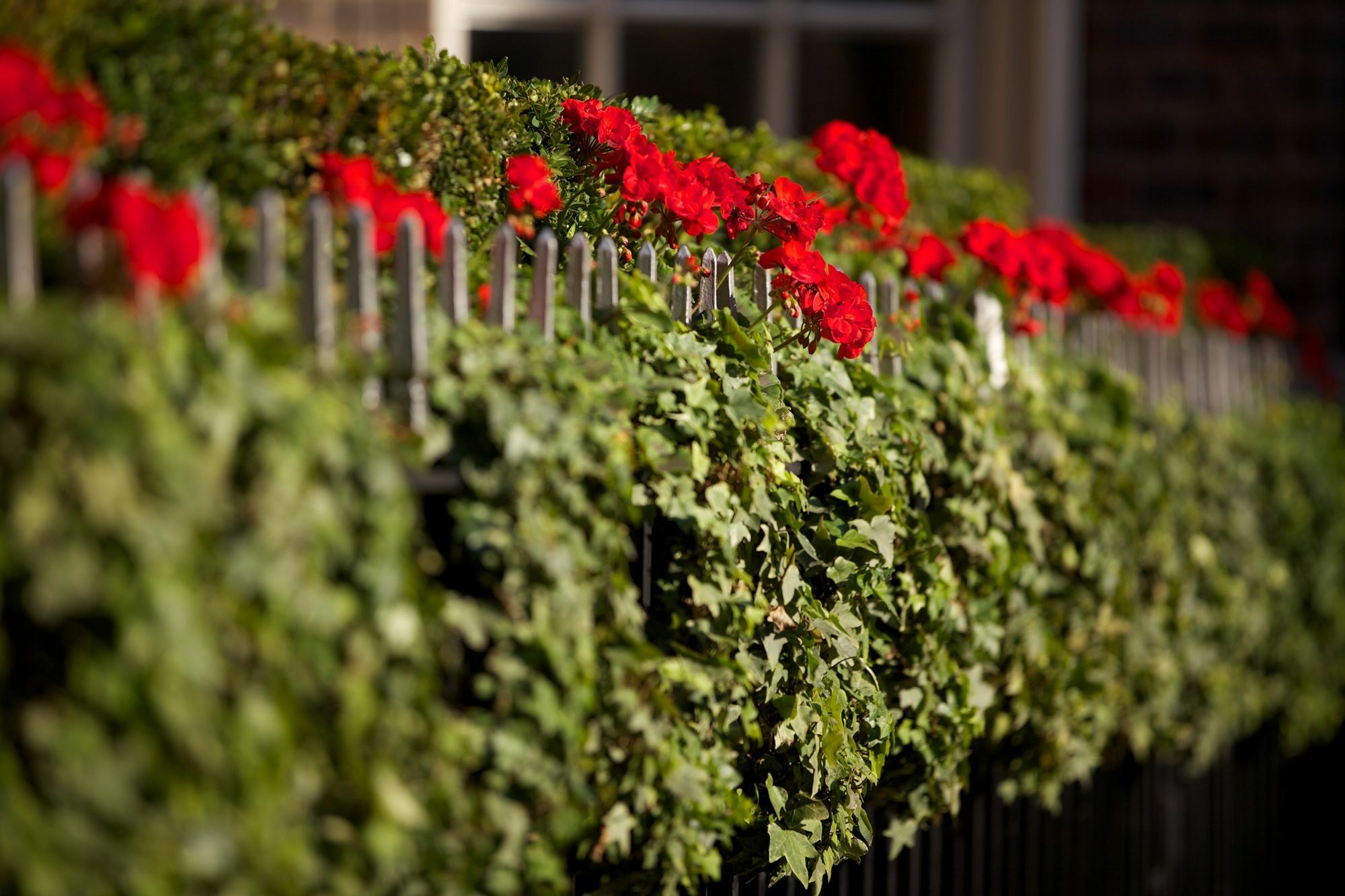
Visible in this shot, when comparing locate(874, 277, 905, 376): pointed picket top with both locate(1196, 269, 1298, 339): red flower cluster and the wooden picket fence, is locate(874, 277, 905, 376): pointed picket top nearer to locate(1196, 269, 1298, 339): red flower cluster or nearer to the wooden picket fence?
the wooden picket fence

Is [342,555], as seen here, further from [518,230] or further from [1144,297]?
[1144,297]

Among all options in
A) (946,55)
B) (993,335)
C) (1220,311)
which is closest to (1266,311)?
(1220,311)

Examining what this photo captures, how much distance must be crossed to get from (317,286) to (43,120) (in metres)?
0.36

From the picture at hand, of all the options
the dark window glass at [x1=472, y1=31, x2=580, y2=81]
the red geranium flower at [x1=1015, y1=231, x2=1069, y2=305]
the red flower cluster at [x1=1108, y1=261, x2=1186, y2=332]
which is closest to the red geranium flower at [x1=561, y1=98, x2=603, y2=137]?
the red geranium flower at [x1=1015, y1=231, x2=1069, y2=305]

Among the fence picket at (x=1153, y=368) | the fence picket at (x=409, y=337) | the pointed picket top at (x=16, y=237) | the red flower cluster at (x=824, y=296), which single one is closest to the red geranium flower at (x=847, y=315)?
the red flower cluster at (x=824, y=296)

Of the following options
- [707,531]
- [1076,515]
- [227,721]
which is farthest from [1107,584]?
[227,721]

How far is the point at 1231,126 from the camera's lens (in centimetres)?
756

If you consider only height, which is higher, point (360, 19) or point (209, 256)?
point (360, 19)

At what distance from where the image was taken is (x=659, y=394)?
239cm

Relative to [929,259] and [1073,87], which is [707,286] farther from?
[1073,87]

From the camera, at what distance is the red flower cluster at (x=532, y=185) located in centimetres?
248

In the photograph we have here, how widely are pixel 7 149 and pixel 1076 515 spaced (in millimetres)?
2597

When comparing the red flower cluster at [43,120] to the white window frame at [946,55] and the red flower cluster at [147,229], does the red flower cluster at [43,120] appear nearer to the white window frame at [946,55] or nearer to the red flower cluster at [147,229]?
the red flower cluster at [147,229]

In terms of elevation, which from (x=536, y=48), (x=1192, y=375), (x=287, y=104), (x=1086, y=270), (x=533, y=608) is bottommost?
(x=533, y=608)
